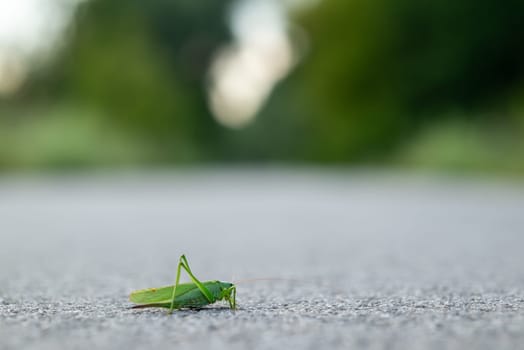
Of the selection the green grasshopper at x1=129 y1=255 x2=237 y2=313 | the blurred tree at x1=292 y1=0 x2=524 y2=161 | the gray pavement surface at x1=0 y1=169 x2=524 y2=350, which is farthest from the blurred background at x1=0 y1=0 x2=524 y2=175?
the green grasshopper at x1=129 y1=255 x2=237 y2=313

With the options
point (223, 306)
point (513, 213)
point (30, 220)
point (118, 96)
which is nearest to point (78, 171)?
point (118, 96)

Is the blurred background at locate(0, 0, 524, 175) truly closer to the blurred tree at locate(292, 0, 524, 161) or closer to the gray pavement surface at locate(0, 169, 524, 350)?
the blurred tree at locate(292, 0, 524, 161)

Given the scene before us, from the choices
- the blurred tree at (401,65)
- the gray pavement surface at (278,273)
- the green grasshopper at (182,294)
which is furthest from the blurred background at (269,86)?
the green grasshopper at (182,294)

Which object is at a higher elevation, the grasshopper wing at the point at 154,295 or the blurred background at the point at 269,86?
the blurred background at the point at 269,86

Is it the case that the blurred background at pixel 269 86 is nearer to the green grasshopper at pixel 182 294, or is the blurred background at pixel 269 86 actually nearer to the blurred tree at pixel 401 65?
the blurred tree at pixel 401 65

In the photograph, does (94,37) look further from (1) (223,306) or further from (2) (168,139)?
(1) (223,306)

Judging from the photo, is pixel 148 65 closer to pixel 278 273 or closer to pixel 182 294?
pixel 278 273

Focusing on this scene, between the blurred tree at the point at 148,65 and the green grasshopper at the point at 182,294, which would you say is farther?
the blurred tree at the point at 148,65
